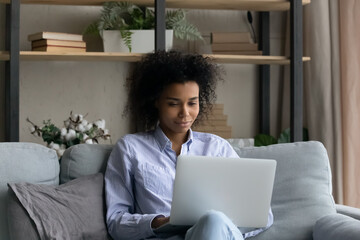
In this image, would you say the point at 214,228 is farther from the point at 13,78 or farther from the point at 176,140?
the point at 13,78

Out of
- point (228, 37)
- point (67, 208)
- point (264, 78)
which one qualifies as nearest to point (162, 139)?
point (67, 208)

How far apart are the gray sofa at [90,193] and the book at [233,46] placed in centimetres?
102

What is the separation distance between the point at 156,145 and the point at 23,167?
0.48 metres

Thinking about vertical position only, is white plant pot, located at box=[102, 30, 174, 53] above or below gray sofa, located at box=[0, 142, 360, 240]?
above

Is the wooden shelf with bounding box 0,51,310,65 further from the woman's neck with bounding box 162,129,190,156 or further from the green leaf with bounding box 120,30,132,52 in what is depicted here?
the woman's neck with bounding box 162,129,190,156

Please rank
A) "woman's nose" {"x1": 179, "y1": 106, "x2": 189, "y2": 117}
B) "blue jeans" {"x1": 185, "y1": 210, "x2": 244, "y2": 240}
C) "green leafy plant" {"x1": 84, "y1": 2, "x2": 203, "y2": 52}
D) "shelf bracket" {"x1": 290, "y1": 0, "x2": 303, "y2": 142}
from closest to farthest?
"blue jeans" {"x1": 185, "y1": 210, "x2": 244, "y2": 240} → "woman's nose" {"x1": 179, "y1": 106, "x2": 189, "y2": 117} → "shelf bracket" {"x1": 290, "y1": 0, "x2": 303, "y2": 142} → "green leafy plant" {"x1": 84, "y1": 2, "x2": 203, "y2": 52}

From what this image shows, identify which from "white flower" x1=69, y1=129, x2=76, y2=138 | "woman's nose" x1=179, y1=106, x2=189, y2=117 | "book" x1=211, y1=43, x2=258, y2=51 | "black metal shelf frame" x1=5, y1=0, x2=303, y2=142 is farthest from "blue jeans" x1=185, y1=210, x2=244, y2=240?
"book" x1=211, y1=43, x2=258, y2=51

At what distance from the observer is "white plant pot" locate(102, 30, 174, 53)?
3.24 meters

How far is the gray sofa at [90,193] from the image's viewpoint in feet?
6.78

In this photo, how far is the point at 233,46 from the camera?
11.2 ft

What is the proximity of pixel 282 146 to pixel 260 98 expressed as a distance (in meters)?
1.34

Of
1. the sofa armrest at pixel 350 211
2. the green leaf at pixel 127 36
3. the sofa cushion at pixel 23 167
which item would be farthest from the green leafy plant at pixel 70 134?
the sofa armrest at pixel 350 211

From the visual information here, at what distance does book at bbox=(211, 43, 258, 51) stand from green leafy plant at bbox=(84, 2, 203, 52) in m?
0.09

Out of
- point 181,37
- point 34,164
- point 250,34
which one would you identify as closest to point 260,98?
point 250,34
